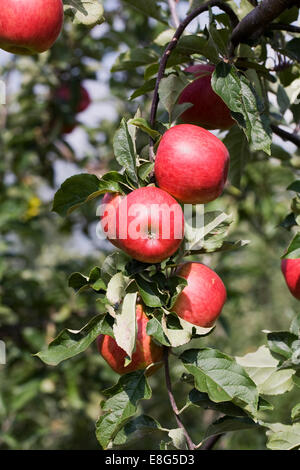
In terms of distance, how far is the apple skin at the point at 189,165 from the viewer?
97 centimetres

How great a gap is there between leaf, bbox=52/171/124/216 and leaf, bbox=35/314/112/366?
21 centimetres

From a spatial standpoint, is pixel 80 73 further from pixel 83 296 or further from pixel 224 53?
pixel 224 53

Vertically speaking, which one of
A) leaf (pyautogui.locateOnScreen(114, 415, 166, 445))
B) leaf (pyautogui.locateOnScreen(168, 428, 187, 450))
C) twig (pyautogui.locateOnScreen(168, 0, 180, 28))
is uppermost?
twig (pyautogui.locateOnScreen(168, 0, 180, 28))

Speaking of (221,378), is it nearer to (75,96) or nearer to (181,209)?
(181,209)

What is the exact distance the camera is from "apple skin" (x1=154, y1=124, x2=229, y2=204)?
0.97 meters

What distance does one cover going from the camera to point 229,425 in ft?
3.55

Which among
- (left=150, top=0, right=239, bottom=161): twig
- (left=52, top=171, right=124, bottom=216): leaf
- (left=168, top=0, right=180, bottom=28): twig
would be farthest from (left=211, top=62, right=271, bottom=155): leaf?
(left=168, top=0, right=180, bottom=28): twig

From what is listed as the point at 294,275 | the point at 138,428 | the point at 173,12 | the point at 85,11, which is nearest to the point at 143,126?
the point at 85,11

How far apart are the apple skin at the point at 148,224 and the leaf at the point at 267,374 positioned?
1.25 ft

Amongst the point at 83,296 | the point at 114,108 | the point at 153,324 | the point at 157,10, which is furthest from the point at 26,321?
the point at 153,324

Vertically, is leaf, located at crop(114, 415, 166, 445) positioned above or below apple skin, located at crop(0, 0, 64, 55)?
below

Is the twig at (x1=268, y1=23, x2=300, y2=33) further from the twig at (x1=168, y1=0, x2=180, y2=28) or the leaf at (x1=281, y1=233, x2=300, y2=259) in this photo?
the twig at (x1=168, y1=0, x2=180, y2=28)
